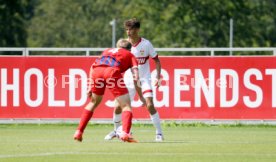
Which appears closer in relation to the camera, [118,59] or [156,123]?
[118,59]

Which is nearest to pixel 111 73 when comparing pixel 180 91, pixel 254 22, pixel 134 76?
pixel 134 76

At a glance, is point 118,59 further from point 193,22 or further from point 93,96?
point 193,22

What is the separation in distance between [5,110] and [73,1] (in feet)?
310

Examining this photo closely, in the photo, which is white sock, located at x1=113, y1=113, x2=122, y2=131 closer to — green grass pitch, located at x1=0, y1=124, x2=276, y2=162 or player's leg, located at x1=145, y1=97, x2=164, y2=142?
green grass pitch, located at x1=0, y1=124, x2=276, y2=162

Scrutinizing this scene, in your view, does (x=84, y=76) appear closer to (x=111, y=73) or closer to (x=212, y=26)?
(x=111, y=73)

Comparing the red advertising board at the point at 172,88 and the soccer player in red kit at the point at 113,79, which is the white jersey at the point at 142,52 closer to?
the soccer player in red kit at the point at 113,79

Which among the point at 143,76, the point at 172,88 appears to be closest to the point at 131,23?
the point at 143,76

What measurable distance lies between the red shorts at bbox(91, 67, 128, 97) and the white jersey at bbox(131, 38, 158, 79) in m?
1.97

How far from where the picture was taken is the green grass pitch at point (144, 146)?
16453mm

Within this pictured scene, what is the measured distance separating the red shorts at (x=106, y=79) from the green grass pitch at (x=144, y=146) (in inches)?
35.6

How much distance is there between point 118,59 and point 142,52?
200 centimetres

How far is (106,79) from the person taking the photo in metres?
18.8

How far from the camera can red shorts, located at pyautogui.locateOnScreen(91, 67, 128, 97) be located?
18.8 meters

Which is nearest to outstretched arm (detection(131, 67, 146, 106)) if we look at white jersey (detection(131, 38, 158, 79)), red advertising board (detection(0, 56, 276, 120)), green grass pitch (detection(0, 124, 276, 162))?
white jersey (detection(131, 38, 158, 79))
